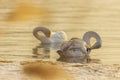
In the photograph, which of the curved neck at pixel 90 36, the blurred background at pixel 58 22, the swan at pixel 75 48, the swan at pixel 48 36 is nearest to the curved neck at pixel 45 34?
the swan at pixel 48 36

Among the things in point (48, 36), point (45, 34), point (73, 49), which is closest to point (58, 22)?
point (48, 36)

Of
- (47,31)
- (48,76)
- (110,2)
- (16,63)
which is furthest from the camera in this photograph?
(110,2)

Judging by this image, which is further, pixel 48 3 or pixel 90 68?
pixel 48 3

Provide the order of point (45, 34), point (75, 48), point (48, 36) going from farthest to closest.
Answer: point (48, 36) < point (45, 34) < point (75, 48)

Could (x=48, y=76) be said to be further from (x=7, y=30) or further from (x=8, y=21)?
(x=8, y=21)

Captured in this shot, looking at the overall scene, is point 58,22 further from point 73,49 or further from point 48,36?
point 73,49

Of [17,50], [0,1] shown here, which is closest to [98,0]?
[0,1]

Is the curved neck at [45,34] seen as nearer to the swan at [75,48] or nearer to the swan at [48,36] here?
the swan at [48,36]
